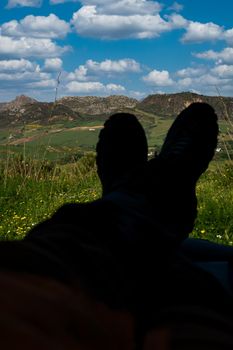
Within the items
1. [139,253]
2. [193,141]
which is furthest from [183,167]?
[139,253]

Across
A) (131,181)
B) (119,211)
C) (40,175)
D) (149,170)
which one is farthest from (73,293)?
(40,175)

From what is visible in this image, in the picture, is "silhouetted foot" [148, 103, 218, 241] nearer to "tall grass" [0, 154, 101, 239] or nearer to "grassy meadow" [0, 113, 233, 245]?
"grassy meadow" [0, 113, 233, 245]

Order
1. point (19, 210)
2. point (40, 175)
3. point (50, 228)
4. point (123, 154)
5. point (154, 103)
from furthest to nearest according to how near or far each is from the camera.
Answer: point (154, 103) < point (40, 175) < point (19, 210) < point (123, 154) < point (50, 228)

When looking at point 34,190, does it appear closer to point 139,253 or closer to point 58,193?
point 58,193

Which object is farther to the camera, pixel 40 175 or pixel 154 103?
pixel 154 103

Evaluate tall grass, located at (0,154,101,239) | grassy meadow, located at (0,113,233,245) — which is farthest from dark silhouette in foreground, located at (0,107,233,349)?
tall grass, located at (0,154,101,239)

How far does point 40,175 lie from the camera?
7262 mm

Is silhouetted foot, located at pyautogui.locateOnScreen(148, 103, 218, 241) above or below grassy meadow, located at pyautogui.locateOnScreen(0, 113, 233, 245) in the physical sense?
above

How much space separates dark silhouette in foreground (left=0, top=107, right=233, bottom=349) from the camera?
1031 mm

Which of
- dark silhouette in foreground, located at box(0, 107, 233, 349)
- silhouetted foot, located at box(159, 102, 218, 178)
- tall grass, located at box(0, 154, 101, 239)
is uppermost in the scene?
silhouetted foot, located at box(159, 102, 218, 178)

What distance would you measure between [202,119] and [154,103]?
162586 millimetres

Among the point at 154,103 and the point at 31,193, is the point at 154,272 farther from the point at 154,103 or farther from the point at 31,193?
the point at 154,103

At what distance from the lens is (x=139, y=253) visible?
50.0 inches

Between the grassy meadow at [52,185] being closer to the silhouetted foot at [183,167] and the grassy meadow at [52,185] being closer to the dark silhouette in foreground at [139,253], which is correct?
the silhouetted foot at [183,167]
